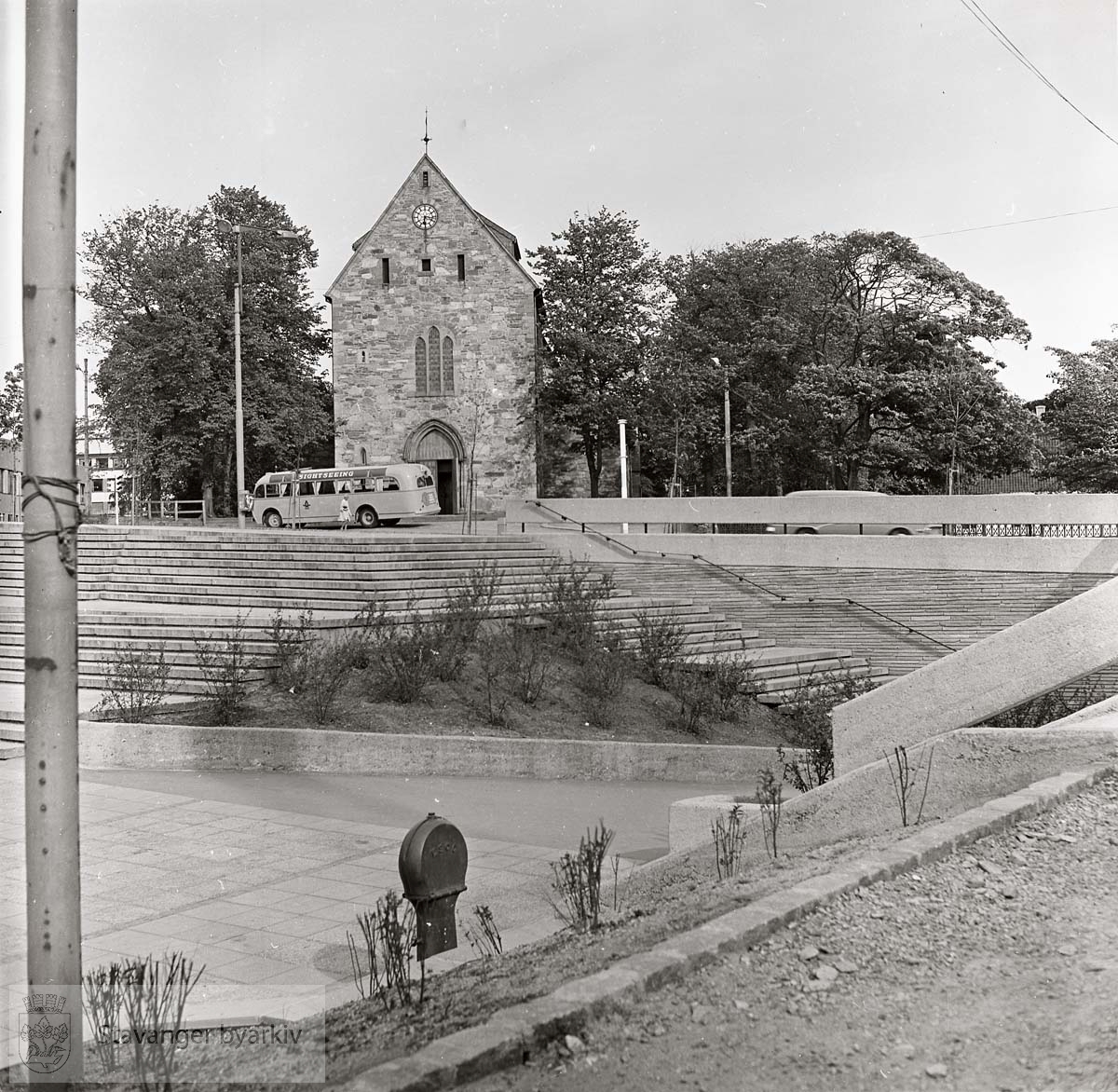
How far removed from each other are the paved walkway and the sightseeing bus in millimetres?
25145

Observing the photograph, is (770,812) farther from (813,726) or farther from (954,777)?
(813,726)

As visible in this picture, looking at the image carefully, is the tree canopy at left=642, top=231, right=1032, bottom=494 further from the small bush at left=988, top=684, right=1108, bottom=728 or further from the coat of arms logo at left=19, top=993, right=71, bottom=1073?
the coat of arms logo at left=19, top=993, right=71, bottom=1073

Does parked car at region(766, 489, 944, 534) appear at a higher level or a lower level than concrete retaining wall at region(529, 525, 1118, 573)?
higher

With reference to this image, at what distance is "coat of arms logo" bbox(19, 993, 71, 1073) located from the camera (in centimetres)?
356

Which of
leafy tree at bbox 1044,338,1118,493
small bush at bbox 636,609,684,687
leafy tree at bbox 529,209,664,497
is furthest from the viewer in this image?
leafy tree at bbox 529,209,664,497

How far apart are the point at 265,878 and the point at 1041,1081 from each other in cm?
537

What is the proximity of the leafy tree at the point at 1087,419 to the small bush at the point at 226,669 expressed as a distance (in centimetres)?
2712

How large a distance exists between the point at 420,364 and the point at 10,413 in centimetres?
1505

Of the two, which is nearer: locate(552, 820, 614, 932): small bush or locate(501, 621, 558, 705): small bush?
locate(552, 820, 614, 932): small bush

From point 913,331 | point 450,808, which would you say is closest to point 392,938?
point 450,808

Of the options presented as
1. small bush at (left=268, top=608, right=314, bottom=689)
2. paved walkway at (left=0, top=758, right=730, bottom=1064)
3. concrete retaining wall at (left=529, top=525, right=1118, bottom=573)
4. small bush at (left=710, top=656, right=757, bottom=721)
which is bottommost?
paved walkway at (left=0, top=758, right=730, bottom=1064)

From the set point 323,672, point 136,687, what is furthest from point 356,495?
point 136,687

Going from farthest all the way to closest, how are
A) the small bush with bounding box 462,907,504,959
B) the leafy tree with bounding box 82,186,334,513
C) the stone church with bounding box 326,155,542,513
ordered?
the stone church with bounding box 326,155,542,513 < the leafy tree with bounding box 82,186,334,513 < the small bush with bounding box 462,907,504,959

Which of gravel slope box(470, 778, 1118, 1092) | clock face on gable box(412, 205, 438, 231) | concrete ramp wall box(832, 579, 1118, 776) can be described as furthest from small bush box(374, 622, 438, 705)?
clock face on gable box(412, 205, 438, 231)
